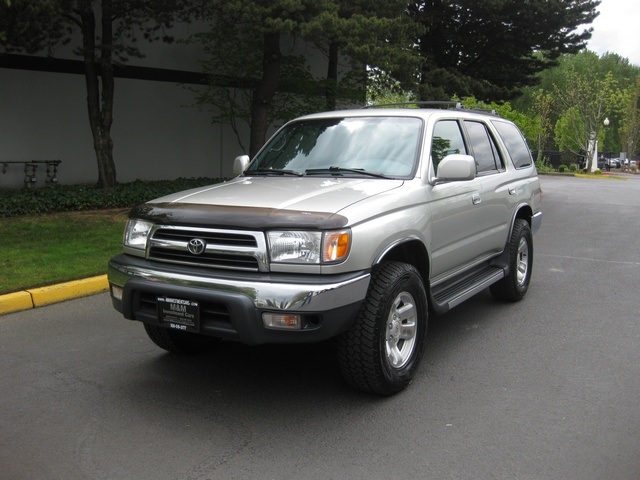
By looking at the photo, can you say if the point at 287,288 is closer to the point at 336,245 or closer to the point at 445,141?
the point at 336,245

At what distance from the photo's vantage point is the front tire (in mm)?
4070

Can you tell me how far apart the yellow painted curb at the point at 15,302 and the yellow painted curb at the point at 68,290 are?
0.22ft

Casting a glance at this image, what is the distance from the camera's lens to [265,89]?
51.8 feet

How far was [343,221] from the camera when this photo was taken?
3.89 m

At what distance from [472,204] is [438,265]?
0.85m

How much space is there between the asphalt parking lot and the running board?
45 cm

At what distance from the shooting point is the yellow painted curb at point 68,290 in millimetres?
6719

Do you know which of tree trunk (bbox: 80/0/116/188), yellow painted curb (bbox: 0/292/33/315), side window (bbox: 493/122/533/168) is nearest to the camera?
yellow painted curb (bbox: 0/292/33/315)

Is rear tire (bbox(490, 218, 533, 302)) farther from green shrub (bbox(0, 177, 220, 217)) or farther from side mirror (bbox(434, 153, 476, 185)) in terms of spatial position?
green shrub (bbox(0, 177, 220, 217))

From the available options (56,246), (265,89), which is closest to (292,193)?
(56,246)

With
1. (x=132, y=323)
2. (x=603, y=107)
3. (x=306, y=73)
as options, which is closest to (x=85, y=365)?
(x=132, y=323)

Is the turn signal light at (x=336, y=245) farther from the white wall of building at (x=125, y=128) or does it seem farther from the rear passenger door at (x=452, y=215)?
the white wall of building at (x=125, y=128)

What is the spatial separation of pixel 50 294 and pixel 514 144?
5.28 metres

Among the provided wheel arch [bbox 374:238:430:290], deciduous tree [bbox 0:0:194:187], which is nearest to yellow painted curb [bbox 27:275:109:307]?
wheel arch [bbox 374:238:430:290]
